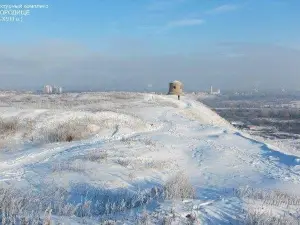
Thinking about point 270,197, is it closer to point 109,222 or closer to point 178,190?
point 178,190

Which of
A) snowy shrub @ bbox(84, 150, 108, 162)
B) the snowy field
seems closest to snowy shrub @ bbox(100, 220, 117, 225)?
the snowy field

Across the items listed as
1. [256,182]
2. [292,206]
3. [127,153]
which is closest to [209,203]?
[292,206]

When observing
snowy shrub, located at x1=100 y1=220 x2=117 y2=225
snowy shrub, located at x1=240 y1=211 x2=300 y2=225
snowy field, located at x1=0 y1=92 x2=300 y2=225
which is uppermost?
snowy shrub, located at x1=100 y1=220 x2=117 y2=225

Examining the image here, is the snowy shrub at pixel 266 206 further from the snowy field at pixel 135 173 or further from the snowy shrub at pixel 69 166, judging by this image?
the snowy shrub at pixel 69 166

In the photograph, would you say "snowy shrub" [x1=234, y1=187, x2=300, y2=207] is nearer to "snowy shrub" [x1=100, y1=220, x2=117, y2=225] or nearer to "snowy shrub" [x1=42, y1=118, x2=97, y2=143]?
"snowy shrub" [x1=100, y1=220, x2=117, y2=225]

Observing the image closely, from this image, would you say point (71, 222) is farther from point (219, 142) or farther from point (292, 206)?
point (219, 142)

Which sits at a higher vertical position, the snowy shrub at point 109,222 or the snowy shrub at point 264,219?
the snowy shrub at point 109,222

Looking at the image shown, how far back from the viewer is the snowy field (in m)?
7.55

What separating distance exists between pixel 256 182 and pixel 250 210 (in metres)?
5.04

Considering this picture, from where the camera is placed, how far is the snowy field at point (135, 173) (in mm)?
7555

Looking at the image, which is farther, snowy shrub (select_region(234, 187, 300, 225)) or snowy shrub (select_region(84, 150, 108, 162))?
snowy shrub (select_region(84, 150, 108, 162))

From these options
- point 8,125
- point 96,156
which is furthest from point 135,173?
point 8,125

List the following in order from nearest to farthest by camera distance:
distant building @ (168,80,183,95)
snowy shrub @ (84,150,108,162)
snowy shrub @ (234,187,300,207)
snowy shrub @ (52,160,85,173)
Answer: snowy shrub @ (234,187,300,207) < snowy shrub @ (52,160,85,173) < snowy shrub @ (84,150,108,162) < distant building @ (168,80,183,95)

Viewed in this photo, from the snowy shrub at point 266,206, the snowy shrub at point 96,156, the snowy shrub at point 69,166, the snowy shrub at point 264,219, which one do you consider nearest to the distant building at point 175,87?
the snowy shrub at point 96,156
